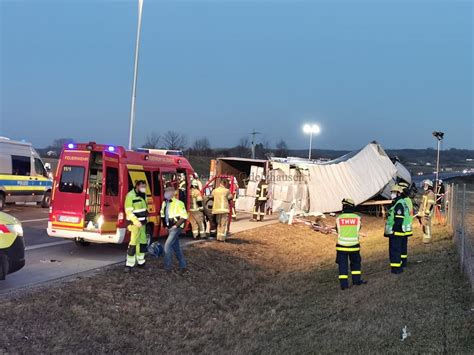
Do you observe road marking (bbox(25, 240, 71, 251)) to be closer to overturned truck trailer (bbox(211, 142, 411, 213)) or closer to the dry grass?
the dry grass

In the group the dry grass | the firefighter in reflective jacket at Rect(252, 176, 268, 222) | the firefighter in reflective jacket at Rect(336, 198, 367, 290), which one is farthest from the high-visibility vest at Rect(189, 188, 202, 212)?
the firefighter in reflective jacket at Rect(252, 176, 268, 222)

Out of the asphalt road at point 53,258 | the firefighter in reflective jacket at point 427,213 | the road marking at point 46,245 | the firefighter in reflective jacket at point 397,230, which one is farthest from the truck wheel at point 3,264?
the firefighter in reflective jacket at point 427,213

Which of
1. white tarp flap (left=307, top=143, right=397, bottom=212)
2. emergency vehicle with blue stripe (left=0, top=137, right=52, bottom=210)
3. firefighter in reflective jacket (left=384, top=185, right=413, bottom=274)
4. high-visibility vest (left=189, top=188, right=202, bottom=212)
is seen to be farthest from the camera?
white tarp flap (left=307, top=143, right=397, bottom=212)

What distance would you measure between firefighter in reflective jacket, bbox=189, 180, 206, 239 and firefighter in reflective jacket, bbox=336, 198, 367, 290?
581 centimetres

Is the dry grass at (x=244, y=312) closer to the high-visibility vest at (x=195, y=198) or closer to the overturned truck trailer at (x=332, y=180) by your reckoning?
the high-visibility vest at (x=195, y=198)

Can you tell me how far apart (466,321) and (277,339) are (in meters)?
2.52

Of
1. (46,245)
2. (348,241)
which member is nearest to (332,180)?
(46,245)

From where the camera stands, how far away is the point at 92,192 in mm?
11781

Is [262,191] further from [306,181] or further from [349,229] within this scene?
[349,229]

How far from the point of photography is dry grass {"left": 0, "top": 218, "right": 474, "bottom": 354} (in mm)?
6238

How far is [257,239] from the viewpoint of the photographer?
16.4 metres

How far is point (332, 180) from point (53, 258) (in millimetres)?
17186

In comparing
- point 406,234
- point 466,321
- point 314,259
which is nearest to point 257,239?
point 314,259

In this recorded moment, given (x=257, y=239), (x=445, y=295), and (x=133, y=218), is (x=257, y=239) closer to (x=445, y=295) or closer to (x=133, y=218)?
(x=133, y=218)
